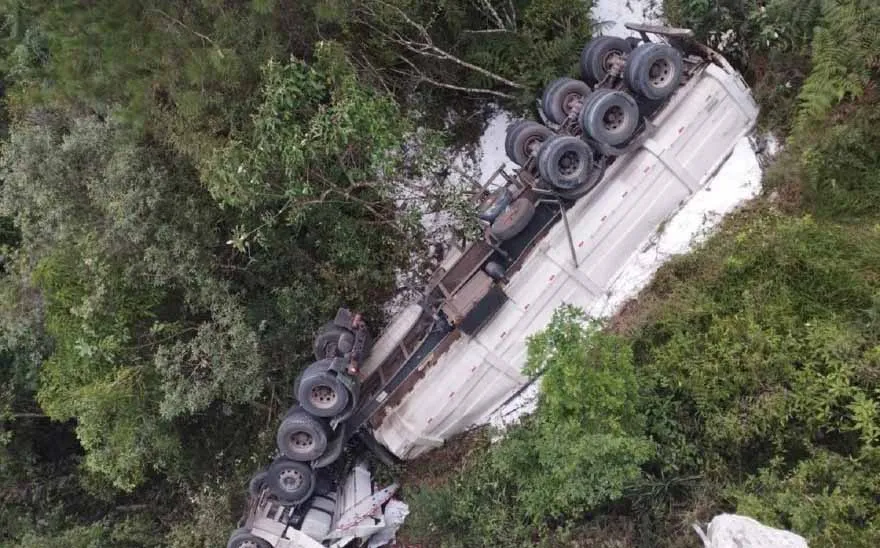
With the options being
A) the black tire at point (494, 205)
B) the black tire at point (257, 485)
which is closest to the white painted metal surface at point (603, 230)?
the black tire at point (494, 205)

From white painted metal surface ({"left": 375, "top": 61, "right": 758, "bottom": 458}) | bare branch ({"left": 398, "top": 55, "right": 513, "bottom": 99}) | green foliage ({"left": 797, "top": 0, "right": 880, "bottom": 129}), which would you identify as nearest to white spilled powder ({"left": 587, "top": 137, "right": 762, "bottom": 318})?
white painted metal surface ({"left": 375, "top": 61, "right": 758, "bottom": 458})

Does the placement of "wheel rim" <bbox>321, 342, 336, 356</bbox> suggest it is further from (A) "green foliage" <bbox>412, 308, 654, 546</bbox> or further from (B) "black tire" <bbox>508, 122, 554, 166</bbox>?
(B) "black tire" <bbox>508, 122, 554, 166</bbox>

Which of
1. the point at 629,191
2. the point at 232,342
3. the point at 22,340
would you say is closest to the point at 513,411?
the point at 629,191

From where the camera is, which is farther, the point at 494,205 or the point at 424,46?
the point at 424,46

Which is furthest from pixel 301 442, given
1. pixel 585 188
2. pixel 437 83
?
pixel 437 83

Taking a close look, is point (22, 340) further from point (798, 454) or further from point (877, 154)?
point (877, 154)

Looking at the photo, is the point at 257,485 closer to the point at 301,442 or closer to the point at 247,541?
the point at 247,541
